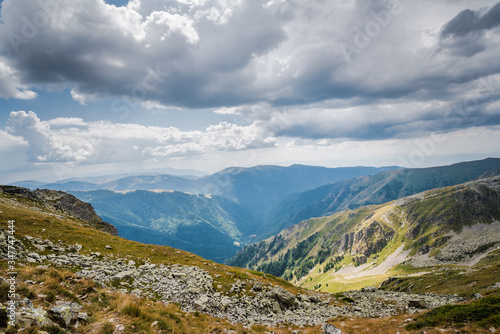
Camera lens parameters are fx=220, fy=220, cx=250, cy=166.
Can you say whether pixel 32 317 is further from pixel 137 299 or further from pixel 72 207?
pixel 72 207

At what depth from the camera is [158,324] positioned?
1481cm

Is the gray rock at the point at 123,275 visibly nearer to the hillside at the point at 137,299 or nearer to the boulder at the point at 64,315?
the hillside at the point at 137,299

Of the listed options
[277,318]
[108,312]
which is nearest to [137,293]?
[108,312]

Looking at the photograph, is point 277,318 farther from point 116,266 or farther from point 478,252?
point 478,252

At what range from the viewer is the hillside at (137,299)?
42.4 ft

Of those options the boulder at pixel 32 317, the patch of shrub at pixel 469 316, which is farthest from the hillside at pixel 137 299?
the patch of shrub at pixel 469 316

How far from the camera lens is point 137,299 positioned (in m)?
18.7

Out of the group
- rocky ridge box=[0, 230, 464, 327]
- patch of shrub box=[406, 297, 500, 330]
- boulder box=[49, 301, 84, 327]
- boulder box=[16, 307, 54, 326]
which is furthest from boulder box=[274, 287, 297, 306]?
boulder box=[16, 307, 54, 326]

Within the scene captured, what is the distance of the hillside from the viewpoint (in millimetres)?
12934

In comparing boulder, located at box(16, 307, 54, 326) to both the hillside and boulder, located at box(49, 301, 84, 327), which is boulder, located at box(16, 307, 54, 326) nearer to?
the hillside

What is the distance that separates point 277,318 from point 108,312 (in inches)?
735

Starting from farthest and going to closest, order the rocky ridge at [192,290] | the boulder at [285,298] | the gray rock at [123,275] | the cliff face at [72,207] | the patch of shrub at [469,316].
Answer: the cliff face at [72,207] < the boulder at [285,298] < the gray rock at [123,275] < the rocky ridge at [192,290] < the patch of shrub at [469,316]

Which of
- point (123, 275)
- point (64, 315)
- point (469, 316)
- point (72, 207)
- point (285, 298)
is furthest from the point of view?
point (72, 207)

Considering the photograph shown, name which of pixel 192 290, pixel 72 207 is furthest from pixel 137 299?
pixel 72 207
